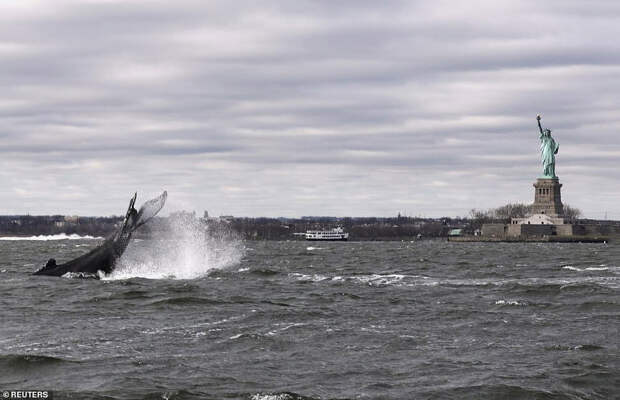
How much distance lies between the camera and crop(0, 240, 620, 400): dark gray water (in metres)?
23.7

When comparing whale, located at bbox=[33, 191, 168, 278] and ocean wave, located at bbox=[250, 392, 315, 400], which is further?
whale, located at bbox=[33, 191, 168, 278]

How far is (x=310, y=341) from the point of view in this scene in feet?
102

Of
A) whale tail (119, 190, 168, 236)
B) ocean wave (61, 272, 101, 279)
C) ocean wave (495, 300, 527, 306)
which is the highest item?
whale tail (119, 190, 168, 236)

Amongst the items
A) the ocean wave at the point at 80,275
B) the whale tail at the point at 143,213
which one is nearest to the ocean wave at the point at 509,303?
the whale tail at the point at 143,213

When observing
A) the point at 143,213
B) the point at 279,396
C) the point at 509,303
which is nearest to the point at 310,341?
the point at 279,396

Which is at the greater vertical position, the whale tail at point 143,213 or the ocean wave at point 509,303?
the whale tail at point 143,213

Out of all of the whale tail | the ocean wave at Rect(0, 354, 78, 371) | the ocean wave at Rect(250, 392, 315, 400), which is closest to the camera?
the ocean wave at Rect(250, 392, 315, 400)

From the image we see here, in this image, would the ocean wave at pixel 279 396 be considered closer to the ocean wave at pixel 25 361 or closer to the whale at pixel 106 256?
the ocean wave at pixel 25 361

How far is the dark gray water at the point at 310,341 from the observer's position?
23.7m

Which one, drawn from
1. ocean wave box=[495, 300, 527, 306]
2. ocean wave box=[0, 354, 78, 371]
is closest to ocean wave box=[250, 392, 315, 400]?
ocean wave box=[0, 354, 78, 371]

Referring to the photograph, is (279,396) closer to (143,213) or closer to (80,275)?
(143,213)

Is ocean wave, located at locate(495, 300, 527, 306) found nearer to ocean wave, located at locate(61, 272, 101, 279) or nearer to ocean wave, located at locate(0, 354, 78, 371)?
ocean wave, located at locate(0, 354, 78, 371)

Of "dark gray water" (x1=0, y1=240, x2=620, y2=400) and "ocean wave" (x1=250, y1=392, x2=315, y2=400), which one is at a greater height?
"dark gray water" (x1=0, y1=240, x2=620, y2=400)

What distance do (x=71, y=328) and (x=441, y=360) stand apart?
13.7 meters
